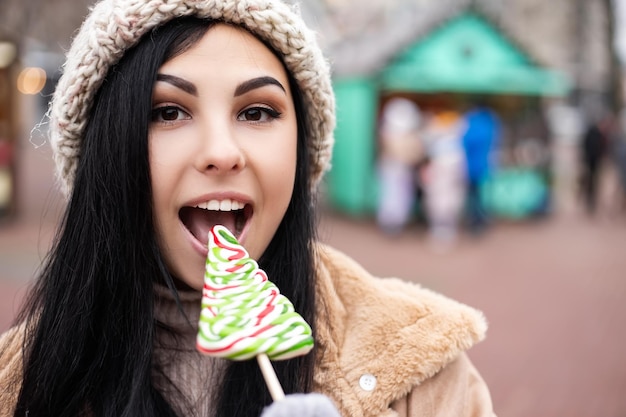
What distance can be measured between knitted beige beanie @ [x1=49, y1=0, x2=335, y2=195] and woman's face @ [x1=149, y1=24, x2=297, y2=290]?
0.05 meters

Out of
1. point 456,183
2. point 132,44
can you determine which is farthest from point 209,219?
point 456,183

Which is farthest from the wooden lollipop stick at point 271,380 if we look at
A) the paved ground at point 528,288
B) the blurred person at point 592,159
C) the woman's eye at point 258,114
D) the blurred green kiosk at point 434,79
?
the blurred person at point 592,159

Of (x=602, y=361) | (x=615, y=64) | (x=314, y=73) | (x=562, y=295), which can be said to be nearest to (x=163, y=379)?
(x=314, y=73)

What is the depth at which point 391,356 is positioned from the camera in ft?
5.96

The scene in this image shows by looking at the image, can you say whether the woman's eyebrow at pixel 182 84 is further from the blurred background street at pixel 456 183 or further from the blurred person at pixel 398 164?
the blurred person at pixel 398 164

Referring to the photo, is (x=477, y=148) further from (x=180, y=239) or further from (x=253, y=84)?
(x=180, y=239)

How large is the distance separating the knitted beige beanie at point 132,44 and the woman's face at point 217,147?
2.1 inches

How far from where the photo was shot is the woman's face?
1684 mm

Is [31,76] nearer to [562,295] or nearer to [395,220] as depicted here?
[395,220]

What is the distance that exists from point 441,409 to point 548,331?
17.2ft

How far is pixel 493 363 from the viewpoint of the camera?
225 inches

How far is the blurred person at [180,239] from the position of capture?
171 cm

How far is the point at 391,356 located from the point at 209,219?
0.61 meters

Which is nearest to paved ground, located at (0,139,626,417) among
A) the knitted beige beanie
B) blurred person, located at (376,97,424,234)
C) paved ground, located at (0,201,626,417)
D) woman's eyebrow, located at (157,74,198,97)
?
paved ground, located at (0,201,626,417)
